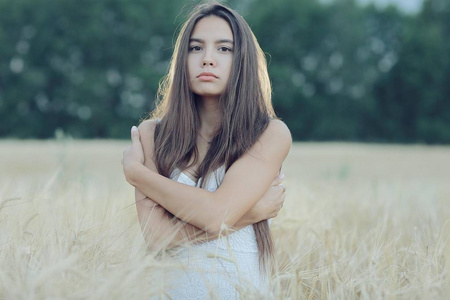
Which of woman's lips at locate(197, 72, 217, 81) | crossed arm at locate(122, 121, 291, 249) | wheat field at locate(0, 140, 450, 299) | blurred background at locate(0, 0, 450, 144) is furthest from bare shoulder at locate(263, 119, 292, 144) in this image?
blurred background at locate(0, 0, 450, 144)

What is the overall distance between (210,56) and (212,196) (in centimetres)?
56

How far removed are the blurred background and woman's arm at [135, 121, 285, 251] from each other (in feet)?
70.6

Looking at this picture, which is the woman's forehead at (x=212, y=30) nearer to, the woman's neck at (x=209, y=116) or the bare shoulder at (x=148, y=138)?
the woman's neck at (x=209, y=116)

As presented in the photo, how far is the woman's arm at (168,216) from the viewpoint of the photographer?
81.6 inches

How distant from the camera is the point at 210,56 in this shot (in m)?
2.31

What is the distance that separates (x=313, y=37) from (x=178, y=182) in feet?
84.9

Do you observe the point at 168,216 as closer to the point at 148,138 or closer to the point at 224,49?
the point at 148,138

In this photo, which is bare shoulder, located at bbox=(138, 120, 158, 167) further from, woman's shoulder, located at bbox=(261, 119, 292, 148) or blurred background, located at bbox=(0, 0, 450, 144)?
blurred background, located at bbox=(0, 0, 450, 144)

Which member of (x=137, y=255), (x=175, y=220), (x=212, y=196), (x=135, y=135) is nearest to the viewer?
(x=137, y=255)

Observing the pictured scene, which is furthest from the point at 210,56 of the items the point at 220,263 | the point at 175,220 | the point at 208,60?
A: the point at 220,263

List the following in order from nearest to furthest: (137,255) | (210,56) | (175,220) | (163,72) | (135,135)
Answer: (137,255), (175,220), (210,56), (135,135), (163,72)

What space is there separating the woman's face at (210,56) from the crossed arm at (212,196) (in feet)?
0.89

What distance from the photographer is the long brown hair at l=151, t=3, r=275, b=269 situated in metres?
2.30

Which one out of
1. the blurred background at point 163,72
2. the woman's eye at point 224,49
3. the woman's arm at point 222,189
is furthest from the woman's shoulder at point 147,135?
the blurred background at point 163,72
